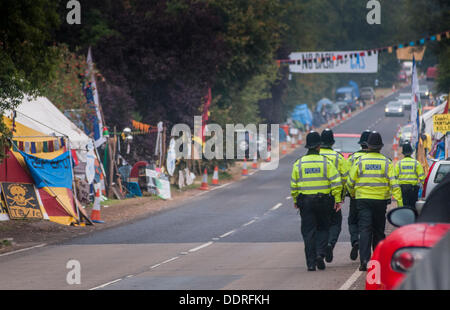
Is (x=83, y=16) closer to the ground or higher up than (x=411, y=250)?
higher up

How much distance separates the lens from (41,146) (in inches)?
874

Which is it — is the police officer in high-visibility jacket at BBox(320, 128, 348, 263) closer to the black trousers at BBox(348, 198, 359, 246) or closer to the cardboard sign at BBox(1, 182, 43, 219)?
the black trousers at BBox(348, 198, 359, 246)

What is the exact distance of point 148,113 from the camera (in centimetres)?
3678

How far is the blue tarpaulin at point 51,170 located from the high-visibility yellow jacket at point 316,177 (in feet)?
34.3

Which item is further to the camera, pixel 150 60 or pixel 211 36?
pixel 211 36

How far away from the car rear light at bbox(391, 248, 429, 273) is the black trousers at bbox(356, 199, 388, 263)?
5493mm

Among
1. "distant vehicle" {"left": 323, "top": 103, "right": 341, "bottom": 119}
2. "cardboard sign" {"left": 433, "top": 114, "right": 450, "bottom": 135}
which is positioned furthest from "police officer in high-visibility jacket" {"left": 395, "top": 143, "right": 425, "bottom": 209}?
"distant vehicle" {"left": 323, "top": 103, "right": 341, "bottom": 119}

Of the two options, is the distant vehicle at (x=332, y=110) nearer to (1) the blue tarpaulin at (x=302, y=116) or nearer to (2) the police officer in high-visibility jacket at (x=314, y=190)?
(1) the blue tarpaulin at (x=302, y=116)

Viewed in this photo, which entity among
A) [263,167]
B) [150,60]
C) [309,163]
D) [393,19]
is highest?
[393,19]

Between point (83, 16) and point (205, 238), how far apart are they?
66.6 feet

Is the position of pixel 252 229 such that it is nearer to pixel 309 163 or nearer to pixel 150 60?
pixel 309 163

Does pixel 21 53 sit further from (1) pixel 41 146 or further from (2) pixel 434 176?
(2) pixel 434 176

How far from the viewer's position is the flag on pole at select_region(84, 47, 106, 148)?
2856cm
